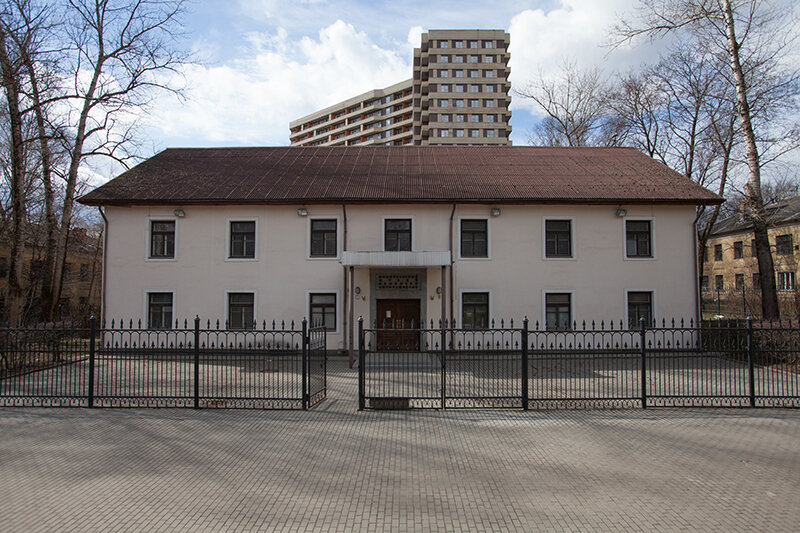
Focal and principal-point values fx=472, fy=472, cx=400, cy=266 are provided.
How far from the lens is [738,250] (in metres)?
37.4

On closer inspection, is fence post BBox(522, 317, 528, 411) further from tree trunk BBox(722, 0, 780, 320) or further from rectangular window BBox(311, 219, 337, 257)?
tree trunk BBox(722, 0, 780, 320)

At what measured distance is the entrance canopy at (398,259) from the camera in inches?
625

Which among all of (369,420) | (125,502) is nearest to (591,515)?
(369,420)

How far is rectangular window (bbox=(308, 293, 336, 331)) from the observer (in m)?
17.5

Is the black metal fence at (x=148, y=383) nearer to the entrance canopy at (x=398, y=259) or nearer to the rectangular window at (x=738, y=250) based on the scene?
the entrance canopy at (x=398, y=259)

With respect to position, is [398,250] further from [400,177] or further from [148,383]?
[148,383]

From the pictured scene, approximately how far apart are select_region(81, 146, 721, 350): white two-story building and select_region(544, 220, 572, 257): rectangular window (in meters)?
0.04

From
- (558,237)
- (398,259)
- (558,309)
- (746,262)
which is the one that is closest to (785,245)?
(746,262)

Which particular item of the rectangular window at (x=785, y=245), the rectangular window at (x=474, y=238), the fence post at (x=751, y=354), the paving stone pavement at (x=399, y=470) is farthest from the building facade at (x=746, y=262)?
the paving stone pavement at (x=399, y=470)

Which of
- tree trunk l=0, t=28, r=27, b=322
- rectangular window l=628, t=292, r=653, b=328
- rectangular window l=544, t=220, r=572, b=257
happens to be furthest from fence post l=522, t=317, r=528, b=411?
tree trunk l=0, t=28, r=27, b=322

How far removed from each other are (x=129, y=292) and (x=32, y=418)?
945 cm

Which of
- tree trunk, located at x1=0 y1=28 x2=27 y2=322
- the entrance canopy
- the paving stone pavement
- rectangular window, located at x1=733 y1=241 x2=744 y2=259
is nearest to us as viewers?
the paving stone pavement

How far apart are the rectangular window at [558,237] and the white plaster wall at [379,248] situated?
332 mm

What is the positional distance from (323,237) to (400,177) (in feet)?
13.9
